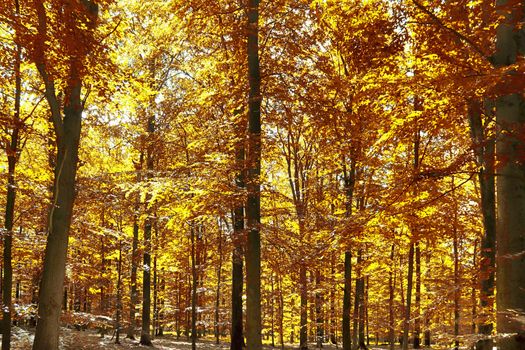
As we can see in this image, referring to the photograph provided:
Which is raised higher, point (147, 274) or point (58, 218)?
point (58, 218)

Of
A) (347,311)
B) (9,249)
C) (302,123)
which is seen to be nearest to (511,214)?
(302,123)

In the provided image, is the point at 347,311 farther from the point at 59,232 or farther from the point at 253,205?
the point at 59,232

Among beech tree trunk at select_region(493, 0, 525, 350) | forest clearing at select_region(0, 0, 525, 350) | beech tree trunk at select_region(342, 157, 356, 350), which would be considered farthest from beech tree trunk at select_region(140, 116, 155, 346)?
beech tree trunk at select_region(493, 0, 525, 350)

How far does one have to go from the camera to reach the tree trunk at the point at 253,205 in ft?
30.1

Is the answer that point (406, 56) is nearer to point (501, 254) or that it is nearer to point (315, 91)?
point (315, 91)

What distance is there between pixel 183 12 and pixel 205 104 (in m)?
2.26

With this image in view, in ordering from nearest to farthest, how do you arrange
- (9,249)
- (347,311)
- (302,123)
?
(302,123), (9,249), (347,311)

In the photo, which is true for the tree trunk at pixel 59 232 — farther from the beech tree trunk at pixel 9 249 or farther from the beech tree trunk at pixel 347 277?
the beech tree trunk at pixel 347 277

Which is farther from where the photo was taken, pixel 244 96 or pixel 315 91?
pixel 244 96

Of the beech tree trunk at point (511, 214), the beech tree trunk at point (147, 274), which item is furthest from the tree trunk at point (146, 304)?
the beech tree trunk at point (511, 214)

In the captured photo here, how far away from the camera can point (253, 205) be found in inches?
370

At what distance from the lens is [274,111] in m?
10.3

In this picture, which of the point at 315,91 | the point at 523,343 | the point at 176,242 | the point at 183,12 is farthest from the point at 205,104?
the point at 176,242

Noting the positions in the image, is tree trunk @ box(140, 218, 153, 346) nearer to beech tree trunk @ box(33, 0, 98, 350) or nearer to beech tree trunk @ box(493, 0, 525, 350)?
beech tree trunk @ box(33, 0, 98, 350)
